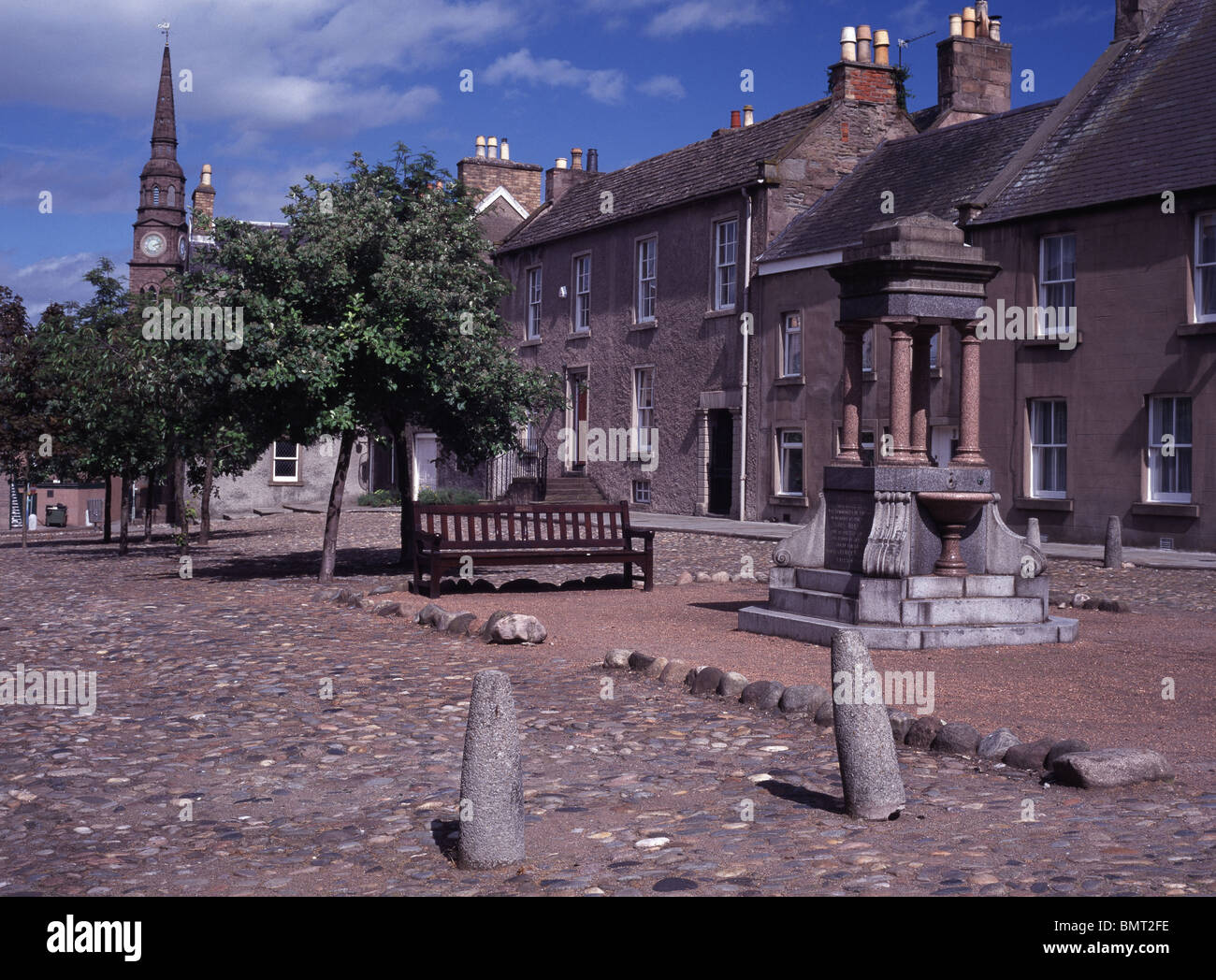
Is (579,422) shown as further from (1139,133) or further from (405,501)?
(405,501)

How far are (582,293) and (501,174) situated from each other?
45.3ft

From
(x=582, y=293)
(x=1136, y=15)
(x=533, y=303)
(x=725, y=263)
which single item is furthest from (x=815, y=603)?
(x=533, y=303)

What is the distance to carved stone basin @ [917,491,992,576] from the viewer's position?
40.2ft

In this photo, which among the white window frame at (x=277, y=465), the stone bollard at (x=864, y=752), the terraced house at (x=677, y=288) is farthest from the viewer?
the white window frame at (x=277, y=465)

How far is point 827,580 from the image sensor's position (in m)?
12.8

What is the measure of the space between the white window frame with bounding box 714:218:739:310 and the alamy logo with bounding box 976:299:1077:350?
879 centimetres

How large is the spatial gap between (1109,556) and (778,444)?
1295 centimetres

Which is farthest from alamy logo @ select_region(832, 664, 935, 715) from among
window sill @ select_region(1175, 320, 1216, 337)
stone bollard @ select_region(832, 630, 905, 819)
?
window sill @ select_region(1175, 320, 1216, 337)

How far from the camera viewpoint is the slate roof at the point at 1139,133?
2408 cm

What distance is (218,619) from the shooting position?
14008mm

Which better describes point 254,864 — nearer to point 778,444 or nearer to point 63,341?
point 63,341

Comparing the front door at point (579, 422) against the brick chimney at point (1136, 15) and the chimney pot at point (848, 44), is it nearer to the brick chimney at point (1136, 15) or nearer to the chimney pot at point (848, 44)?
the chimney pot at point (848, 44)

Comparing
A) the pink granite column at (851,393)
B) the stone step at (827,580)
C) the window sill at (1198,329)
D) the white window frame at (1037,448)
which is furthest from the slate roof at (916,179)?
the stone step at (827,580)
